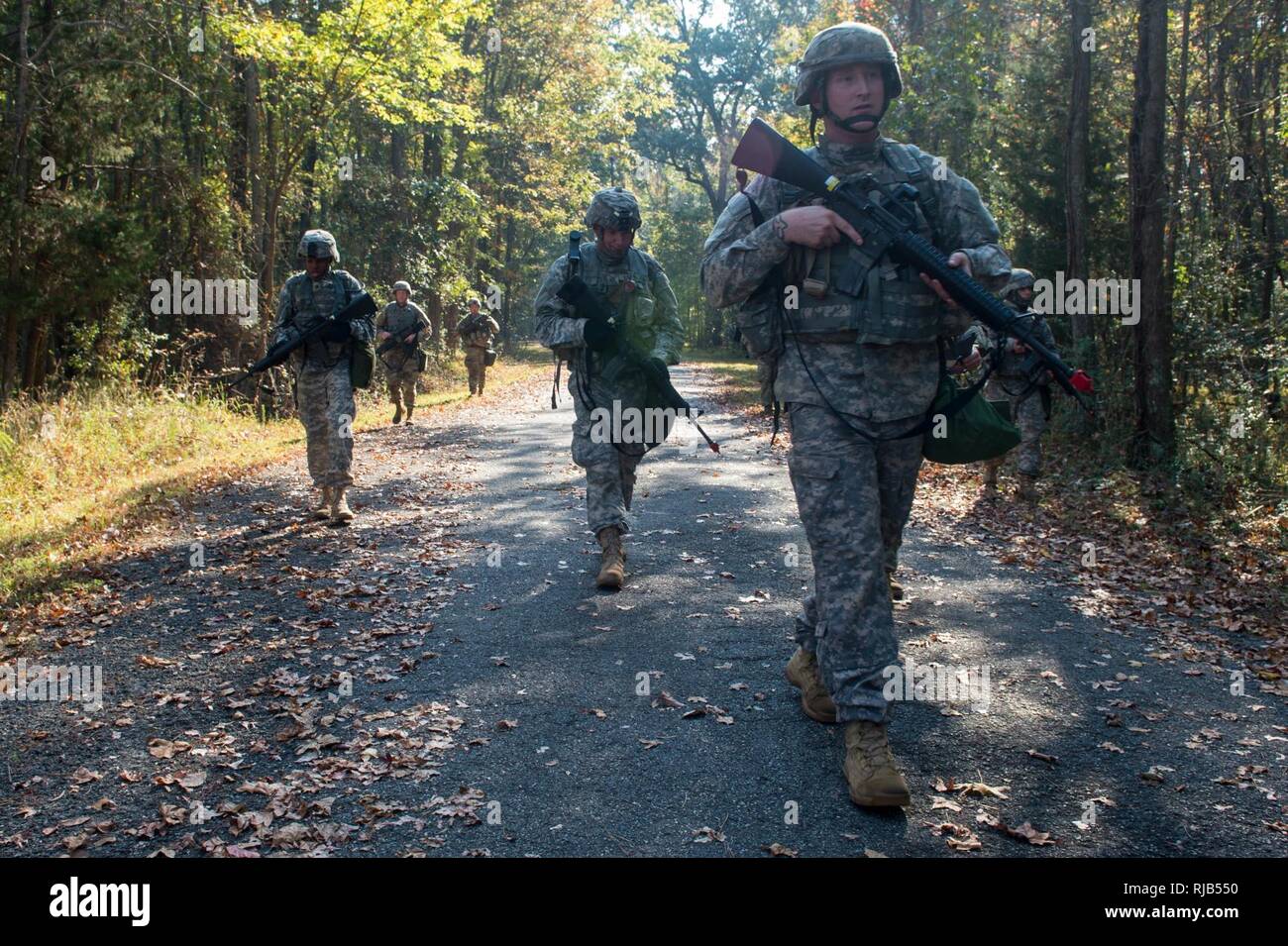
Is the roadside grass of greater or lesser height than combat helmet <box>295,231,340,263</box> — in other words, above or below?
below

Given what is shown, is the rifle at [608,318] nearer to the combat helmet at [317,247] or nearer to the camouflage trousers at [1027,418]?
the combat helmet at [317,247]

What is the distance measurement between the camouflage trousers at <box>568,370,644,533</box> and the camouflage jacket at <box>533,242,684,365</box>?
323 millimetres

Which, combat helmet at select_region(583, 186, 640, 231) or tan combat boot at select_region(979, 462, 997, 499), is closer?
combat helmet at select_region(583, 186, 640, 231)

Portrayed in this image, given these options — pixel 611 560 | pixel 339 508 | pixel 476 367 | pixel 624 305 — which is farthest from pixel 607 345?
pixel 476 367

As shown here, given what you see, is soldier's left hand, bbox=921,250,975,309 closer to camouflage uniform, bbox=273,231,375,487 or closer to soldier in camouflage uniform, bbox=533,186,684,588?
soldier in camouflage uniform, bbox=533,186,684,588

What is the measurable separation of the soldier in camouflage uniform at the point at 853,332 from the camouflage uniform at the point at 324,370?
5615 millimetres

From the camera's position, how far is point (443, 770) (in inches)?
155

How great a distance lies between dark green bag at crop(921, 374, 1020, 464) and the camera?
3918 millimetres

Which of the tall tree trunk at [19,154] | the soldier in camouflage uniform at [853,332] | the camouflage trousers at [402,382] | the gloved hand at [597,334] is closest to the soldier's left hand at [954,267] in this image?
the soldier in camouflage uniform at [853,332]

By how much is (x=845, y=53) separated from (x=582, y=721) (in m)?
3.00

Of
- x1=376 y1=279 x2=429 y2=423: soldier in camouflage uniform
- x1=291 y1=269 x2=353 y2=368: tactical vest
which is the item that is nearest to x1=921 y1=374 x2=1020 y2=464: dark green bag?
x1=291 y1=269 x2=353 y2=368: tactical vest

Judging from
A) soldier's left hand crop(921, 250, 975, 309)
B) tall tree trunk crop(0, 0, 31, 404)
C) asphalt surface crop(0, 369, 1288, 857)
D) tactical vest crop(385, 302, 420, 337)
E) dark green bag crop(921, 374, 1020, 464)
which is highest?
tall tree trunk crop(0, 0, 31, 404)

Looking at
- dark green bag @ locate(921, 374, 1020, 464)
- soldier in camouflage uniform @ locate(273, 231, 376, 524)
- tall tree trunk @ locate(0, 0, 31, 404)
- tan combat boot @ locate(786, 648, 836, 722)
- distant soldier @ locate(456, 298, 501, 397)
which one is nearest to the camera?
dark green bag @ locate(921, 374, 1020, 464)
